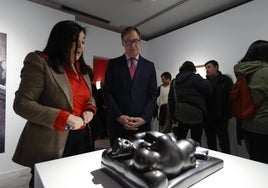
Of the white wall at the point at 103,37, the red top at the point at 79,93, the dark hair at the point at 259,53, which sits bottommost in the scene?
the red top at the point at 79,93

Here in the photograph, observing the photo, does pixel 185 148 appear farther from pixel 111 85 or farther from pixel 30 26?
pixel 30 26

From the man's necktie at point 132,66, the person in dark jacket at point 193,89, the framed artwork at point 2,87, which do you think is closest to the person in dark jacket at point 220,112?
the person in dark jacket at point 193,89

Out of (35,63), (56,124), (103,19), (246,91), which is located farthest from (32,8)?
(246,91)

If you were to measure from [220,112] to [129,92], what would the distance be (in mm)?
1504

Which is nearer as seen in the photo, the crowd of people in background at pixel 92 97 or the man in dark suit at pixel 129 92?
the crowd of people in background at pixel 92 97

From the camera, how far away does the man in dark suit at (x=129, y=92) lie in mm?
1271

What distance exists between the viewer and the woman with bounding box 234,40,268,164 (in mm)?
1328

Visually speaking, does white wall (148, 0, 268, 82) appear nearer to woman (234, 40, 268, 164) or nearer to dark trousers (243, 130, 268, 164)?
woman (234, 40, 268, 164)

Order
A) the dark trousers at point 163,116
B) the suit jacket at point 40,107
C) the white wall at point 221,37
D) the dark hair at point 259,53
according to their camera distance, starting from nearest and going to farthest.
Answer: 1. the suit jacket at point 40,107
2. the dark hair at point 259,53
3. the white wall at point 221,37
4. the dark trousers at point 163,116

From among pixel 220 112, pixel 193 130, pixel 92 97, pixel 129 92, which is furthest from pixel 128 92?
pixel 220 112

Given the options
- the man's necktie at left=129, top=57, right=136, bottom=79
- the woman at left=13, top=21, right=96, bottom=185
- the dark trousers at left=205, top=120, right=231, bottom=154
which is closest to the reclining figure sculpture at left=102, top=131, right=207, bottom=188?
the woman at left=13, top=21, right=96, bottom=185

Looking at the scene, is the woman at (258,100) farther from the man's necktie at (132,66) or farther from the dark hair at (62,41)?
the dark hair at (62,41)

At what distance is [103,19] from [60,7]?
0.77 meters

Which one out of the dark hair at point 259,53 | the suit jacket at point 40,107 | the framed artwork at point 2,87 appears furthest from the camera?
the framed artwork at point 2,87
